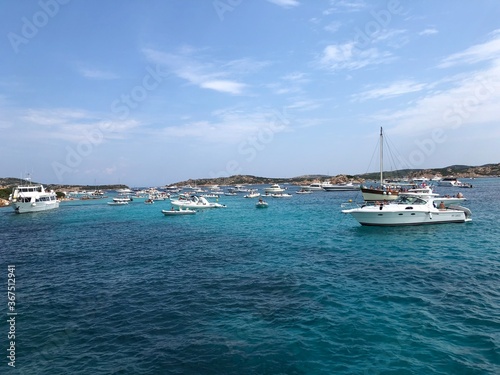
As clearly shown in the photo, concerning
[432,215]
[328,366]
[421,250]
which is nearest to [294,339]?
[328,366]

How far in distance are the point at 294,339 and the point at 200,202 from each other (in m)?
71.3

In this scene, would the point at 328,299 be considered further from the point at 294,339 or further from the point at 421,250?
the point at 421,250

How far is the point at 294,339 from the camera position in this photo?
13.5m

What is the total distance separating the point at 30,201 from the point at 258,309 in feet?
287

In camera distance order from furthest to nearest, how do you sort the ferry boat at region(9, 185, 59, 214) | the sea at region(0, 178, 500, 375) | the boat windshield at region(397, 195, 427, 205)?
the ferry boat at region(9, 185, 59, 214), the boat windshield at region(397, 195, 427, 205), the sea at region(0, 178, 500, 375)

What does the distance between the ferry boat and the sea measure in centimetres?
5742

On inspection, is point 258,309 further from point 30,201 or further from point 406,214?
point 30,201

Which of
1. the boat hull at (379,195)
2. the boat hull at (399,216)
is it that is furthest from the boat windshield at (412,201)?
the boat hull at (379,195)

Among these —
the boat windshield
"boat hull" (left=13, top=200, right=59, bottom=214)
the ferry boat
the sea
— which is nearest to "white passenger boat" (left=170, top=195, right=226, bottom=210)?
"boat hull" (left=13, top=200, right=59, bottom=214)

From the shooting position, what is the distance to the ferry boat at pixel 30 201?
80.4 m

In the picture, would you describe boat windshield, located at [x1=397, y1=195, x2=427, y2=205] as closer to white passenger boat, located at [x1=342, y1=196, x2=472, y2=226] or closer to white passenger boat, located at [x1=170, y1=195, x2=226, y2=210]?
white passenger boat, located at [x1=342, y1=196, x2=472, y2=226]

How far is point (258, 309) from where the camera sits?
1662 cm

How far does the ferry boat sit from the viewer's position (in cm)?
8044

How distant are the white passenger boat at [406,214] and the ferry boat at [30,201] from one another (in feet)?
262
